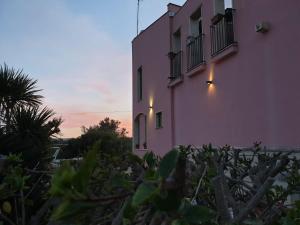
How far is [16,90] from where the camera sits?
1284 centimetres

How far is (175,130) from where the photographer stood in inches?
524

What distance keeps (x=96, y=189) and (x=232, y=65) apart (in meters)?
8.09

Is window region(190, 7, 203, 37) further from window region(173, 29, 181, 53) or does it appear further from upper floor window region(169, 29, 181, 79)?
window region(173, 29, 181, 53)

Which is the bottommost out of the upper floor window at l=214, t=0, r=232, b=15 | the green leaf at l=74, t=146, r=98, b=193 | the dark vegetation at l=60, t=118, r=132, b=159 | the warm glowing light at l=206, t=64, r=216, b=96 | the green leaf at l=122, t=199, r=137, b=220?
the green leaf at l=122, t=199, r=137, b=220

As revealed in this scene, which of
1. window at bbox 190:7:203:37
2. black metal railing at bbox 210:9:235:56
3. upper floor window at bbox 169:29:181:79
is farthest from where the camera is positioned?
upper floor window at bbox 169:29:181:79

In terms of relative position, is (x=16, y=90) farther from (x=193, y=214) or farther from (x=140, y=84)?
(x=193, y=214)

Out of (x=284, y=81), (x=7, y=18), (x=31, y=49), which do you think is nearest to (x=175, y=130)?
(x=284, y=81)

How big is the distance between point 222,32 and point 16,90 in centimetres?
721

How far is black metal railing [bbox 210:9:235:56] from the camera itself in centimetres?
931

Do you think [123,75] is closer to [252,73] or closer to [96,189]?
[252,73]

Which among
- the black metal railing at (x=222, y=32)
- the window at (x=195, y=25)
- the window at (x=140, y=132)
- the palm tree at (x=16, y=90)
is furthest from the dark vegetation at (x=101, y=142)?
the window at (x=195, y=25)

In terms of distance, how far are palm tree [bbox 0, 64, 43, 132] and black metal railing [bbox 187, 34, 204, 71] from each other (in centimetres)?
529

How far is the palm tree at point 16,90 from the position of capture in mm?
12594

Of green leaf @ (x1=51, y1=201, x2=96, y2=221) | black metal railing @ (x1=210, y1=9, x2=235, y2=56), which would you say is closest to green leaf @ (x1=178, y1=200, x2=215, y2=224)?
green leaf @ (x1=51, y1=201, x2=96, y2=221)
